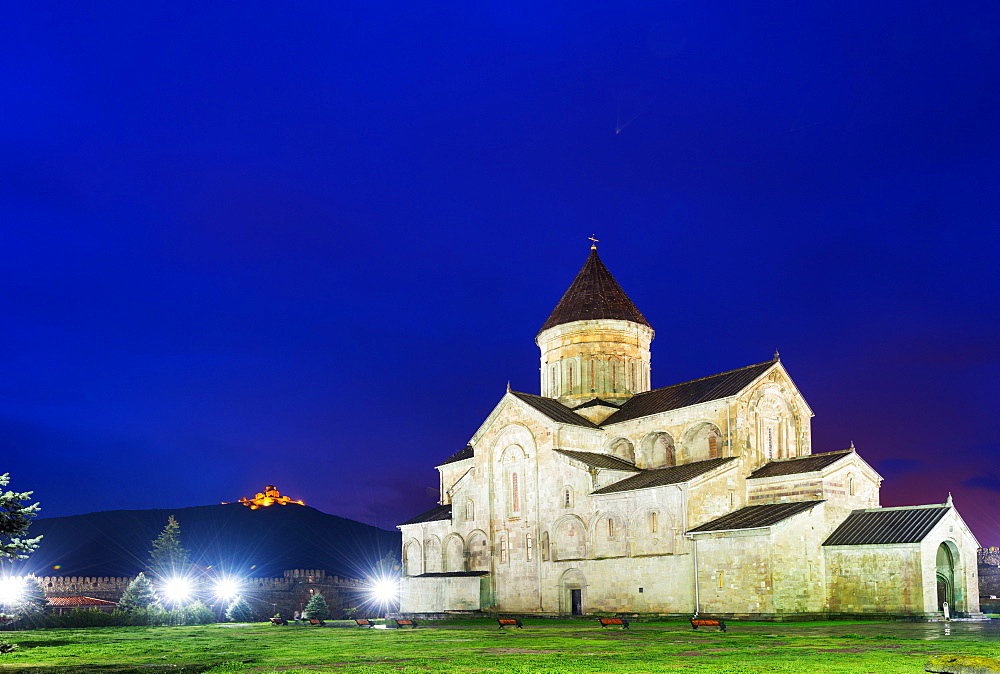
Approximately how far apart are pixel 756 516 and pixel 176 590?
132ft

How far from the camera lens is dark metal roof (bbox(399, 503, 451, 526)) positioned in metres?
50.9

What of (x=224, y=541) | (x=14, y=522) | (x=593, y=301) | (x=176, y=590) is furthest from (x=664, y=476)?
(x=224, y=541)

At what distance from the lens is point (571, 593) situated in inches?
1634

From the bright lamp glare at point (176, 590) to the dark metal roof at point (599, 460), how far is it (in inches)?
1180

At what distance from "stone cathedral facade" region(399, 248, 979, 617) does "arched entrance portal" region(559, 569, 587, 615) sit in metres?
0.07

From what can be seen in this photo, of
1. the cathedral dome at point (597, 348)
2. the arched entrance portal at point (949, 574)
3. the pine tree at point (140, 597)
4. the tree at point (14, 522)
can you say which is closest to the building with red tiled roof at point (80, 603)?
the pine tree at point (140, 597)

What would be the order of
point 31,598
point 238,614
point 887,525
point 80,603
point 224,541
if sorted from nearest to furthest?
point 887,525 < point 31,598 < point 238,614 < point 80,603 < point 224,541

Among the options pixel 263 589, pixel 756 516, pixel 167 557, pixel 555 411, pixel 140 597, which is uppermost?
pixel 555 411

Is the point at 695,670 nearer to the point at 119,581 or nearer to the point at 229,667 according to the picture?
the point at 229,667

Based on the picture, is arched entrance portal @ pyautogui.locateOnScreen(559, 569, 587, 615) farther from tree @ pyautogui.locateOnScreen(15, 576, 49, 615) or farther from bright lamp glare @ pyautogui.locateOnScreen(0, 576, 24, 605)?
bright lamp glare @ pyautogui.locateOnScreen(0, 576, 24, 605)

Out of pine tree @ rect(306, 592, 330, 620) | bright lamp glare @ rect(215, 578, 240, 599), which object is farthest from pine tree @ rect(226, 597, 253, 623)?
bright lamp glare @ rect(215, 578, 240, 599)

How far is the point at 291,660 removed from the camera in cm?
1983

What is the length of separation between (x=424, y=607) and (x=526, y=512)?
886 centimetres

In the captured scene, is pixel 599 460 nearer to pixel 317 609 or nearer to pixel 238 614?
pixel 317 609
